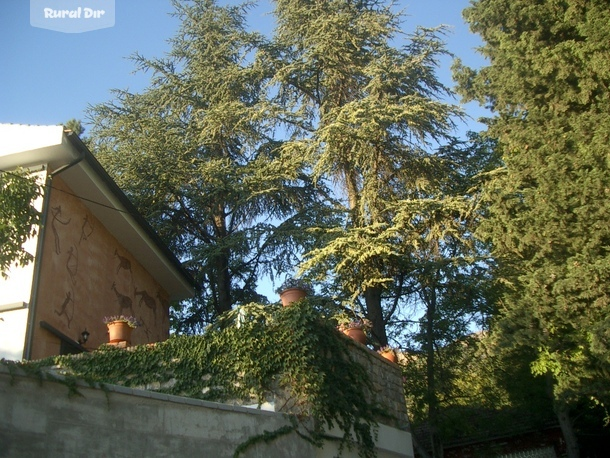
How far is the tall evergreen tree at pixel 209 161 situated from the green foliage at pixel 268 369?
683cm

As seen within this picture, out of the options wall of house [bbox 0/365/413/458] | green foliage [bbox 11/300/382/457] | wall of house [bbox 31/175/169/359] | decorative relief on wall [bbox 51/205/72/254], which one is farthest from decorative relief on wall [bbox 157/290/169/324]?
wall of house [bbox 0/365/413/458]

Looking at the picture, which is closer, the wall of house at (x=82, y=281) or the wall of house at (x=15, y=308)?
the wall of house at (x=15, y=308)

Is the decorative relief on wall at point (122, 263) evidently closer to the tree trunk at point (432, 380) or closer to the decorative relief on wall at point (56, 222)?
the decorative relief on wall at point (56, 222)

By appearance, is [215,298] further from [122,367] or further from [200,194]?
[122,367]

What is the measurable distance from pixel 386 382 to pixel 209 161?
9.35 m

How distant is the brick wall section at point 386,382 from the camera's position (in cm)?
979

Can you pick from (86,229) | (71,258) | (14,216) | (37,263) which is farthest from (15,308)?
(14,216)

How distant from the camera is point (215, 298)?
60.1ft

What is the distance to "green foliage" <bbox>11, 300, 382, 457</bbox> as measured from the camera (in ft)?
26.8

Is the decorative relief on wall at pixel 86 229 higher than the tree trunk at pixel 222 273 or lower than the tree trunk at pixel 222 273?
lower

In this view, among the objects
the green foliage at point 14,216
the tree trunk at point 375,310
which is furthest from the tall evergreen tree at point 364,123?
the green foliage at point 14,216

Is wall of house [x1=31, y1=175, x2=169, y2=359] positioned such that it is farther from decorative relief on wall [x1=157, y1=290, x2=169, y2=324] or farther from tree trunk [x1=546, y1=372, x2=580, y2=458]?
tree trunk [x1=546, y1=372, x2=580, y2=458]

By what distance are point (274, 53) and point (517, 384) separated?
33.4 ft

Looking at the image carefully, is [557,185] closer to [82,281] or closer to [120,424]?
[120,424]
